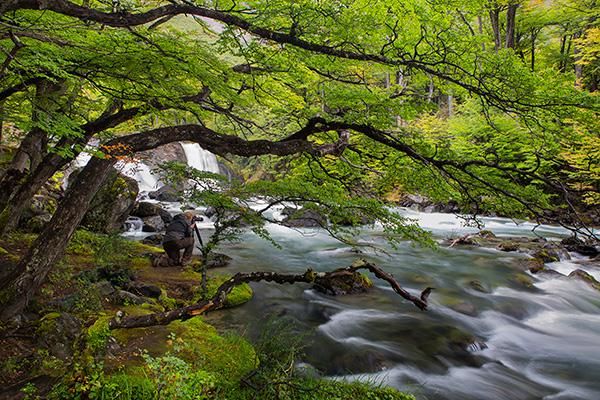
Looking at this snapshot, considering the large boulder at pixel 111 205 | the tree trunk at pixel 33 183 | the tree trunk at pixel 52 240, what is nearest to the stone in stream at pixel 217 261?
the large boulder at pixel 111 205

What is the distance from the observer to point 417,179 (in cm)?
512

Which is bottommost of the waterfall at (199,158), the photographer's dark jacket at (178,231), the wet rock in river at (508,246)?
the photographer's dark jacket at (178,231)

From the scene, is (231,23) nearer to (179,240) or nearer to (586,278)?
(179,240)

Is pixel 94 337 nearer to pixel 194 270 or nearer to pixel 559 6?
pixel 194 270

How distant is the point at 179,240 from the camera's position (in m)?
9.55

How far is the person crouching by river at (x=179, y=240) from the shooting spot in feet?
31.2

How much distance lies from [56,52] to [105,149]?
4.47ft

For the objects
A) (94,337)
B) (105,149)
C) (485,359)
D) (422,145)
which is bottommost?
(485,359)

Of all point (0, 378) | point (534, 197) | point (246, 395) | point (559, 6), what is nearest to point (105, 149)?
point (0, 378)

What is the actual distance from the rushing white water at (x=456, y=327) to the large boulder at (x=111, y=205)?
13.4ft

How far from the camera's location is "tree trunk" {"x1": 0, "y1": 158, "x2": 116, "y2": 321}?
448cm

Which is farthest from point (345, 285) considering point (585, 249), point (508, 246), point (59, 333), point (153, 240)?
point (585, 249)

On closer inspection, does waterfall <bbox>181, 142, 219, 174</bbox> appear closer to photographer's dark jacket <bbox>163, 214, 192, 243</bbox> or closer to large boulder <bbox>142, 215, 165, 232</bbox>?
large boulder <bbox>142, 215, 165, 232</bbox>

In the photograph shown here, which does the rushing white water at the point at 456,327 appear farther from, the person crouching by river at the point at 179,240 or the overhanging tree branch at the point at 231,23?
the overhanging tree branch at the point at 231,23
